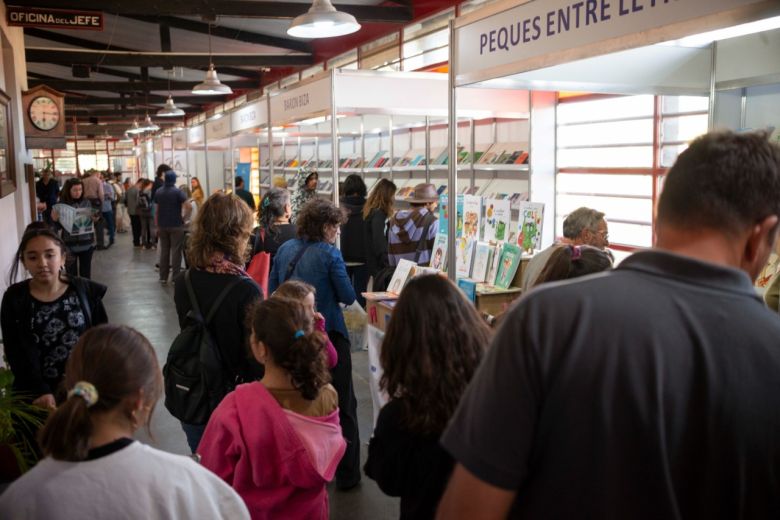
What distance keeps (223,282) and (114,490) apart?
4.83ft

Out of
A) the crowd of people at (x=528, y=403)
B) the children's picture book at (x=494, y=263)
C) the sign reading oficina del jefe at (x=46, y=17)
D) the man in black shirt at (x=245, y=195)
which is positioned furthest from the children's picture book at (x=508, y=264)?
the man in black shirt at (x=245, y=195)

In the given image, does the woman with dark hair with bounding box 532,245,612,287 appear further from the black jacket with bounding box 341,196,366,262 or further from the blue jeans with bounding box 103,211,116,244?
the blue jeans with bounding box 103,211,116,244

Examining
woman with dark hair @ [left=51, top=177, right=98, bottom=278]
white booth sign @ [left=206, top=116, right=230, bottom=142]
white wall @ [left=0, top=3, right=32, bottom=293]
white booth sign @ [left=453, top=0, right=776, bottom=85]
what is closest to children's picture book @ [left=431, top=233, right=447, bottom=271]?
white booth sign @ [left=453, top=0, right=776, bottom=85]

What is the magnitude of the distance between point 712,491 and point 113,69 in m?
18.9

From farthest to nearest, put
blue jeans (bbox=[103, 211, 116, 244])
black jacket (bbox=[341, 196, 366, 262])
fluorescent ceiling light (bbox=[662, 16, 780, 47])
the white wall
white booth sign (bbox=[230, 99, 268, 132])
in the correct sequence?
1. blue jeans (bbox=[103, 211, 116, 244])
2. white booth sign (bbox=[230, 99, 268, 132])
3. the white wall
4. black jacket (bbox=[341, 196, 366, 262])
5. fluorescent ceiling light (bbox=[662, 16, 780, 47])

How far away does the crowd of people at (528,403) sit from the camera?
1009 mm

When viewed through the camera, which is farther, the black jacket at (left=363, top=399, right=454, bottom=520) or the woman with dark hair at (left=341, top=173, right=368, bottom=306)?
the woman with dark hair at (left=341, top=173, right=368, bottom=306)

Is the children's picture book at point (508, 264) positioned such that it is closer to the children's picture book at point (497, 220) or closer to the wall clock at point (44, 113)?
the children's picture book at point (497, 220)

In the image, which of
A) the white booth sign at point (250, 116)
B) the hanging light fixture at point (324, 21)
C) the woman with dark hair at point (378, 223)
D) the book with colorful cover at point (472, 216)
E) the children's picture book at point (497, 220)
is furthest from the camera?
the white booth sign at point (250, 116)

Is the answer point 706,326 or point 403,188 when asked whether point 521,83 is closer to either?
point 706,326

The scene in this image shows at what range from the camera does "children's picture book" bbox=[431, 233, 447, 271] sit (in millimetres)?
4664

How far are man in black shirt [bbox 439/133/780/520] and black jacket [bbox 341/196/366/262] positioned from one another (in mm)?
5184

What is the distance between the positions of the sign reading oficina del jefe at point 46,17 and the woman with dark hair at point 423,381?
713cm

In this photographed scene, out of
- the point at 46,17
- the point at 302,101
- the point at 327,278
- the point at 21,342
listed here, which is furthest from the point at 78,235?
the point at 21,342
